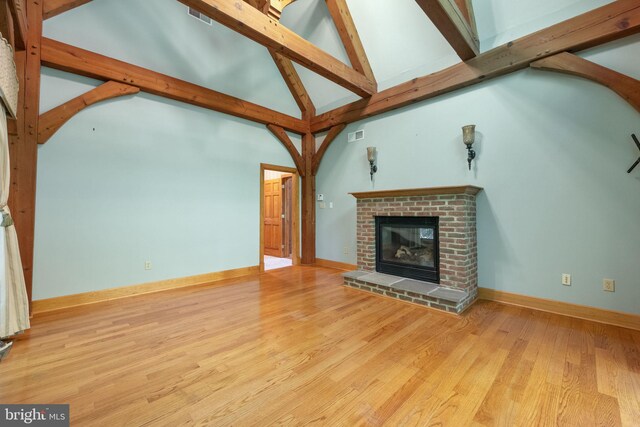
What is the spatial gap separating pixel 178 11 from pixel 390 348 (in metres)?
5.06

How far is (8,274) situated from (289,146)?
3.96 metres

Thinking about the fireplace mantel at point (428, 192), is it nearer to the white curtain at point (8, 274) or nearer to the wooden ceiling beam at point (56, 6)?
the white curtain at point (8, 274)

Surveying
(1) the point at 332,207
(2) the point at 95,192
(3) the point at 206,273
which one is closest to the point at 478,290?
(1) the point at 332,207

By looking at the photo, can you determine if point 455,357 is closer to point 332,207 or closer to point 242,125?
point 332,207

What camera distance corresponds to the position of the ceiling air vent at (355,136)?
15.1ft

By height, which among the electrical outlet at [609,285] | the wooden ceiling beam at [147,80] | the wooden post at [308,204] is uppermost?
the wooden ceiling beam at [147,80]

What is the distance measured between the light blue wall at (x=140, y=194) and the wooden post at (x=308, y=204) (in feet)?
3.47

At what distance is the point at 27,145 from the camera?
8.51ft

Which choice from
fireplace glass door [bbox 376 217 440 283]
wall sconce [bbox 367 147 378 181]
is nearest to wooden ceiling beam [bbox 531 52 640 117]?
fireplace glass door [bbox 376 217 440 283]

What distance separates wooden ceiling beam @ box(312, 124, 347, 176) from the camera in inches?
192

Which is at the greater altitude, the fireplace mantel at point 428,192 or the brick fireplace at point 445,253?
the fireplace mantel at point 428,192

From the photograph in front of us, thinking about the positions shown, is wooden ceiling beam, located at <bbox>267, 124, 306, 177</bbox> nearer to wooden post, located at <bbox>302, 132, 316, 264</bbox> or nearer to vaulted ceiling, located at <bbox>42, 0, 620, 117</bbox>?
wooden post, located at <bbox>302, 132, 316, 264</bbox>

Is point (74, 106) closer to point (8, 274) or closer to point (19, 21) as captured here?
point (19, 21)

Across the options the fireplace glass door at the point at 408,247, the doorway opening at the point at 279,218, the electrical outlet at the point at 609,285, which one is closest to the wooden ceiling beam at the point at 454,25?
the fireplace glass door at the point at 408,247
